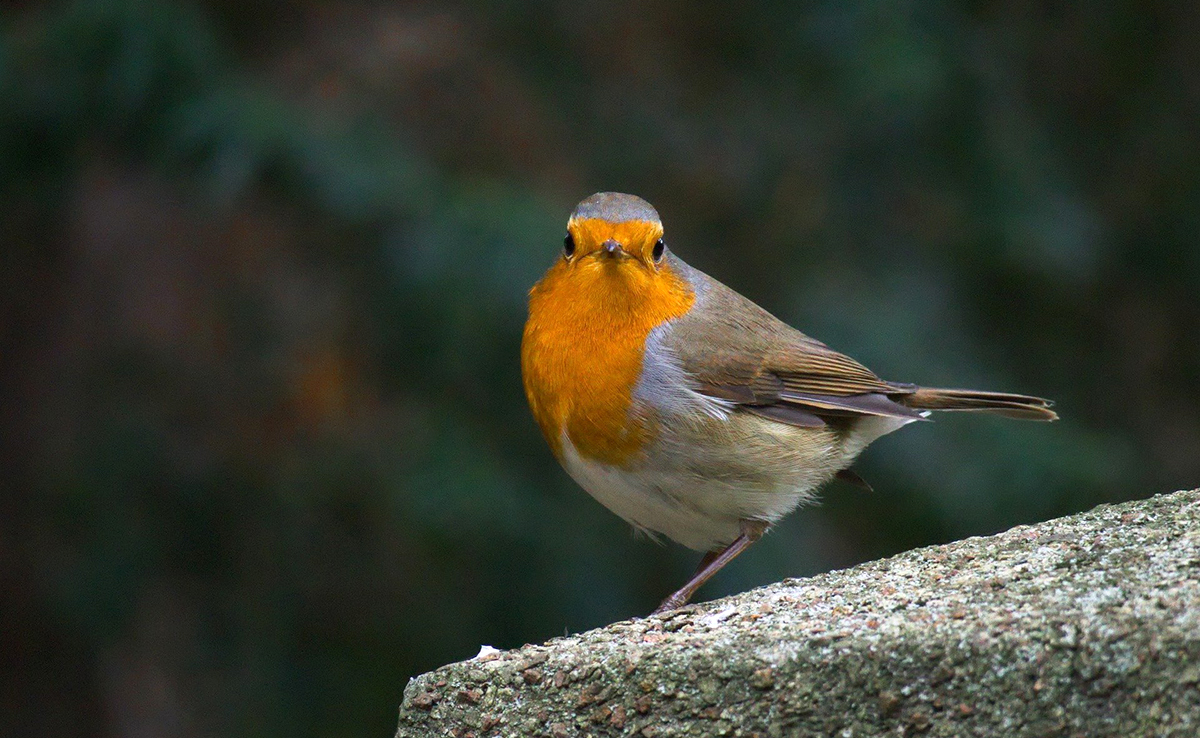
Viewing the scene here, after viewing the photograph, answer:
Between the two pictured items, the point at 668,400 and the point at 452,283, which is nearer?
the point at 668,400

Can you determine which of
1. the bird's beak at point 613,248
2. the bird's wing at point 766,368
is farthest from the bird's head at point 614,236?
the bird's wing at point 766,368

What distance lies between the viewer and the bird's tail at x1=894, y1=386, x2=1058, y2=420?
3648 millimetres

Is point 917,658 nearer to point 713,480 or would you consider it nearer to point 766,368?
point 713,480

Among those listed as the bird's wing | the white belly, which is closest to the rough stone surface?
the white belly

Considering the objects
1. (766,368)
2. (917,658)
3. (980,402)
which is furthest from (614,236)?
(917,658)

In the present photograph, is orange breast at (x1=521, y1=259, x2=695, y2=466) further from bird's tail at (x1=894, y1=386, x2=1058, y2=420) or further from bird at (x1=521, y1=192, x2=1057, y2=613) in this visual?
bird's tail at (x1=894, y1=386, x2=1058, y2=420)

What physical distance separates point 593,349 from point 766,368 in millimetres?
541

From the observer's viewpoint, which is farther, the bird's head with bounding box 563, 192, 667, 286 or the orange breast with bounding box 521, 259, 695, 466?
the bird's head with bounding box 563, 192, 667, 286

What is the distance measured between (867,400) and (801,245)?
1292mm

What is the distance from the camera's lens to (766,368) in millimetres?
3578

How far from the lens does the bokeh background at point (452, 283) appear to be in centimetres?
409

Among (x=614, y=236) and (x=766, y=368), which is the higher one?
(x=614, y=236)

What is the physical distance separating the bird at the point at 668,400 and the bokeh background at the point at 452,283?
24.8 inches

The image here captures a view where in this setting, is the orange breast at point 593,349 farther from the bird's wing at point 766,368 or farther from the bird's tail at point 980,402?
the bird's tail at point 980,402
